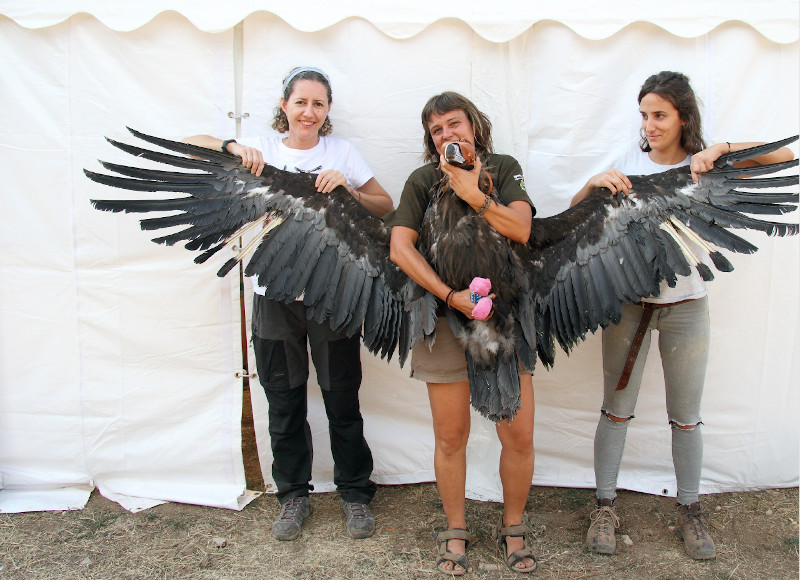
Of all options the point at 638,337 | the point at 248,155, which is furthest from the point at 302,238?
the point at 638,337

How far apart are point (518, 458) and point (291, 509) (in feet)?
3.50

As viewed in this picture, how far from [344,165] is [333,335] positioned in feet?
2.40

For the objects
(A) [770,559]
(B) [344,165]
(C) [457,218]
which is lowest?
(A) [770,559]

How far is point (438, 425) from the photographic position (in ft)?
8.48

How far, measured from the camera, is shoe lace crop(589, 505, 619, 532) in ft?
9.31

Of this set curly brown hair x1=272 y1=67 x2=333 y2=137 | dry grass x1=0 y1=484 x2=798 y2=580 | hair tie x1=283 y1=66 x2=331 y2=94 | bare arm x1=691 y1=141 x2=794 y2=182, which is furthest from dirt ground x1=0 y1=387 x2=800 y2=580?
hair tie x1=283 y1=66 x2=331 y2=94

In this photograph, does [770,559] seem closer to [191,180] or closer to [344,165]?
[344,165]

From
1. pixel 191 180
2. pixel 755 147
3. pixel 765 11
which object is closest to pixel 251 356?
pixel 191 180

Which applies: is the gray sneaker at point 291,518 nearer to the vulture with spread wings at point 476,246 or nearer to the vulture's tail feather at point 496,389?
Result: the vulture with spread wings at point 476,246

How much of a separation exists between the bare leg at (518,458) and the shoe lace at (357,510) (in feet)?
2.19

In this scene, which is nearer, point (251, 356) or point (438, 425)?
point (438, 425)

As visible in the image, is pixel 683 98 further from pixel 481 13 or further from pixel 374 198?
pixel 374 198

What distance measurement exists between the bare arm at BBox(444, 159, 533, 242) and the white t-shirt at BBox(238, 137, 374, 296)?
0.72m

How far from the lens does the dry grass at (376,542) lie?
2.71 m
